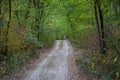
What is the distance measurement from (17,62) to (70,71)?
402cm

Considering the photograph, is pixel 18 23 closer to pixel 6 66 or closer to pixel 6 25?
pixel 6 25

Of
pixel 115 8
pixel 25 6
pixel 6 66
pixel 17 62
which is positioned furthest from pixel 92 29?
pixel 115 8

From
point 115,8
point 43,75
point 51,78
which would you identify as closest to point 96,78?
point 51,78

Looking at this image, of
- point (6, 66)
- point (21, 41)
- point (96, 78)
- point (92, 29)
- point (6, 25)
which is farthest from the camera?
point (92, 29)

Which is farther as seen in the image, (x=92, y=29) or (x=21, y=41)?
(x=92, y=29)

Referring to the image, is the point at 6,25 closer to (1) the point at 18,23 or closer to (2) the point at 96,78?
(1) the point at 18,23

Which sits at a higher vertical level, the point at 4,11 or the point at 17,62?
the point at 4,11

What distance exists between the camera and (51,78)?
471 inches

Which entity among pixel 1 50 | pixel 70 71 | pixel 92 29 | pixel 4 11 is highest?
pixel 4 11

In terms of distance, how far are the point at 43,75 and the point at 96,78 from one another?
3.78 meters

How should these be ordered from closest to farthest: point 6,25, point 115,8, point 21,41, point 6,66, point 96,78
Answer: point 115,8, point 96,78, point 6,66, point 6,25, point 21,41

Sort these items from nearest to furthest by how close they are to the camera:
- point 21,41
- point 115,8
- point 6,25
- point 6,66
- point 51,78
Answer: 1. point 115,8
2. point 51,78
3. point 6,66
4. point 6,25
5. point 21,41

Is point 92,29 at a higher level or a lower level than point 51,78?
higher

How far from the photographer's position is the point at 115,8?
13.4 feet
